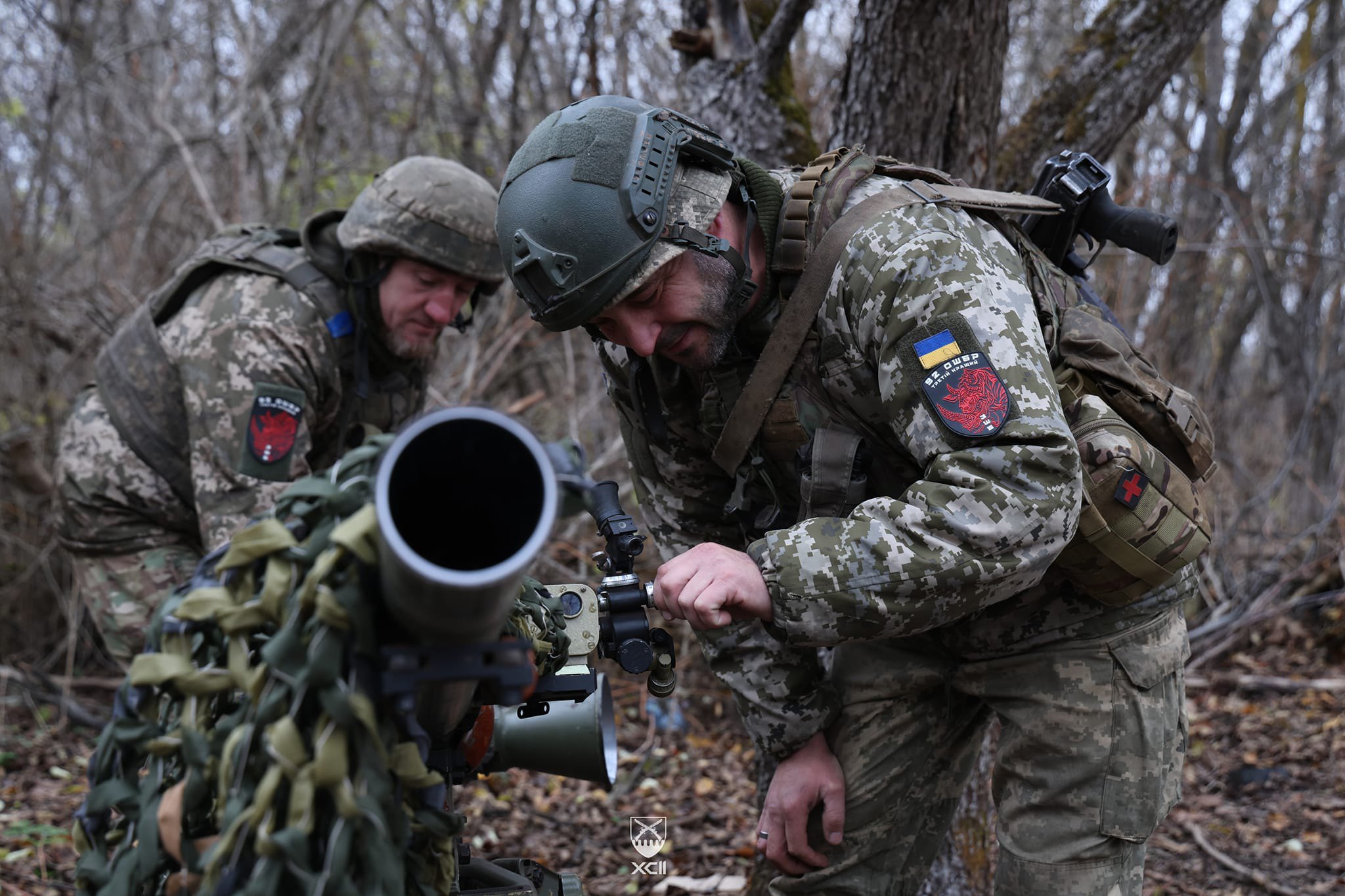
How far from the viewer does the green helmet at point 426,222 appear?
3.93 meters

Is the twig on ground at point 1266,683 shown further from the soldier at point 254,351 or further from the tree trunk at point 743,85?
the soldier at point 254,351

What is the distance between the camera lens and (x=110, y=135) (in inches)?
316

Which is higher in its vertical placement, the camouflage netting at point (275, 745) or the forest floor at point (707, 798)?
the camouflage netting at point (275, 745)

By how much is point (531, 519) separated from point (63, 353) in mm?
5960

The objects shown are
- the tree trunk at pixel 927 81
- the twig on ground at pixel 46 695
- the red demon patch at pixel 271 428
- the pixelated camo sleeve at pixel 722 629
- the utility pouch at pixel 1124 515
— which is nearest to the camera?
the utility pouch at pixel 1124 515

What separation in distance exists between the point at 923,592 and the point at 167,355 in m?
2.97

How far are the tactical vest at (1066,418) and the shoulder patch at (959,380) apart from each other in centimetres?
31

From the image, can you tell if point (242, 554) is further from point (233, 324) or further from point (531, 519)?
point (233, 324)

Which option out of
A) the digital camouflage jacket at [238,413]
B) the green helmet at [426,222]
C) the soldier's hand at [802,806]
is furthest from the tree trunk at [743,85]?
the soldier's hand at [802,806]

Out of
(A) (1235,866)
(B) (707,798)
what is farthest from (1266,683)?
(B) (707,798)

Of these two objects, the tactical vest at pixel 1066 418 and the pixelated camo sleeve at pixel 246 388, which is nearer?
the tactical vest at pixel 1066 418

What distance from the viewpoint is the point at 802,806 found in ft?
8.72

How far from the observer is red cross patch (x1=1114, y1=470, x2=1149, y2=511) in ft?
7.29

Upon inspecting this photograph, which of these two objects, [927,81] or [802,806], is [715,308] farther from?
[927,81]
